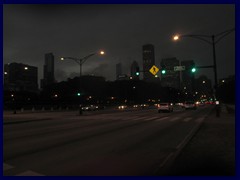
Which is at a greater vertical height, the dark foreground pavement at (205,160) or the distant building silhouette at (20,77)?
the distant building silhouette at (20,77)

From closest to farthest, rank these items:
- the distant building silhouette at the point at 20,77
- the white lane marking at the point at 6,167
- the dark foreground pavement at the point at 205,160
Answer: the dark foreground pavement at the point at 205,160 < the white lane marking at the point at 6,167 < the distant building silhouette at the point at 20,77

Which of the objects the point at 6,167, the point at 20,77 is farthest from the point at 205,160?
the point at 20,77

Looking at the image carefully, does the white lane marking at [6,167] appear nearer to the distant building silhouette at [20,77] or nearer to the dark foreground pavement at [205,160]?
the dark foreground pavement at [205,160]

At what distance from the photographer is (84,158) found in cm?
879

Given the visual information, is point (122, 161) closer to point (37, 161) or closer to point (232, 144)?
point (37, 161)

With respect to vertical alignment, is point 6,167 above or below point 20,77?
below

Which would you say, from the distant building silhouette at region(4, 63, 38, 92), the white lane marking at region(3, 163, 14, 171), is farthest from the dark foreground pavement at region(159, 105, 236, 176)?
the distant building silhouette at region(4, 63, 38, 92)

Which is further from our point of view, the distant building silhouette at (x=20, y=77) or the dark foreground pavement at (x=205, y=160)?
the distant building silhouette at (x=20, y=77)

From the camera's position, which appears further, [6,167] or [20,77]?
[20,77]

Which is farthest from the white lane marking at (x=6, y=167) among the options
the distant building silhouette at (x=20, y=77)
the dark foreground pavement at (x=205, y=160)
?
the distant building silhouette at (x=20, y=77)

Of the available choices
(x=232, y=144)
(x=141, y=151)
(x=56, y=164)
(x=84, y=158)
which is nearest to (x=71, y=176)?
(x=56, y=164)

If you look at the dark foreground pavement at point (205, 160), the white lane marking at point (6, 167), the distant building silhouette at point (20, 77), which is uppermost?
the distant building silhouette at point (20, 77)

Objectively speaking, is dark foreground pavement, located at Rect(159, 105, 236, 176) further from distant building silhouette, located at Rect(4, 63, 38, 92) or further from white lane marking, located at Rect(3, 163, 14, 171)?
distant building silhouette, located at Rect(4, 63, 38, 92)

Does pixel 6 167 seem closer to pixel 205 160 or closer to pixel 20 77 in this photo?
pixel 205 160
